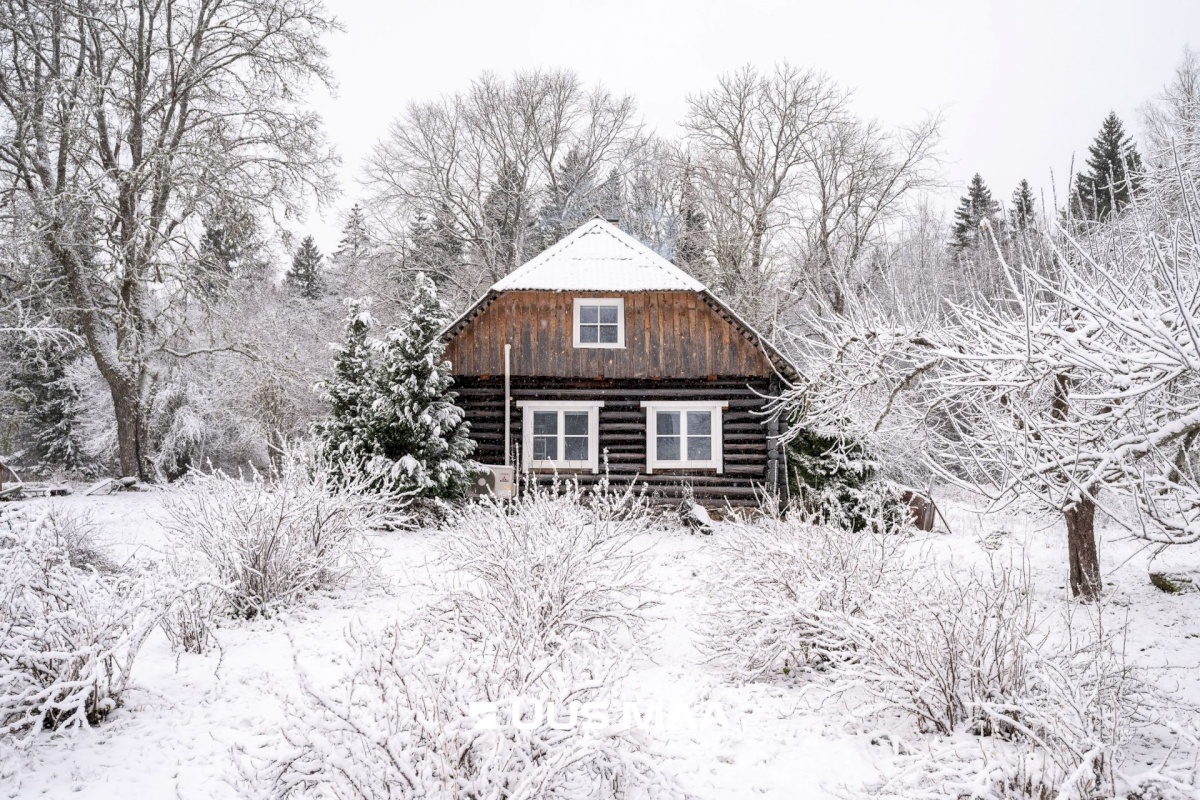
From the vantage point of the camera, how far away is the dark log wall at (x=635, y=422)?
15.0 metres

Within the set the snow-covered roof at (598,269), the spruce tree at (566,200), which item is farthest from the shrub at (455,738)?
the spruce tree at (566,200)

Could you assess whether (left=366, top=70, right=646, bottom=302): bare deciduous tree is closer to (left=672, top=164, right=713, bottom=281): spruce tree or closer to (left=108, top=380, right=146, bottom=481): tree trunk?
(left=672, top=164, right=713, bottom=281): spruce tree

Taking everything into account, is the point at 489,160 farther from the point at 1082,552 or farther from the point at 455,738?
the point at 455,738

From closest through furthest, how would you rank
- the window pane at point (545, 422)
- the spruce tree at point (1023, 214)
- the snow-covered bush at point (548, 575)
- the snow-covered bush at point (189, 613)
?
the spruce tree at point (1023, 214) → the snow-covered bush at point (548, 575) → the snow-covered bush at point (189, 613) → the window pane at point (545, 422)

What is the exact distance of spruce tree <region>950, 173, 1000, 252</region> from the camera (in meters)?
31.8

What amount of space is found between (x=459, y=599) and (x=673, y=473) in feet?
32.4

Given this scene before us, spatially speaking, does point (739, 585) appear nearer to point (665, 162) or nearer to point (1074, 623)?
point (1074, 623)

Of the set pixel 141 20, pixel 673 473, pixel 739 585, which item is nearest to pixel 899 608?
pixel 739 585

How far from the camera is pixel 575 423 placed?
1530 cm

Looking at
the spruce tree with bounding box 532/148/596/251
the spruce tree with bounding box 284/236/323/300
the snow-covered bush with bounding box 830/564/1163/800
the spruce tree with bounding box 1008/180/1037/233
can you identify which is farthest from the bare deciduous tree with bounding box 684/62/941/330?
the spruce tree with bounding box 284/236/323/300

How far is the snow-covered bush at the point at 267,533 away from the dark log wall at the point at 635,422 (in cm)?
741

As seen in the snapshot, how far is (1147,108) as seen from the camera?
1745cm

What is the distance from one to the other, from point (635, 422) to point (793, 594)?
31.6ft

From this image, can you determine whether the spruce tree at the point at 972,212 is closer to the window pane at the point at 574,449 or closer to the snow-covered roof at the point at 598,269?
the snow-covered roof at the point at 598,269
